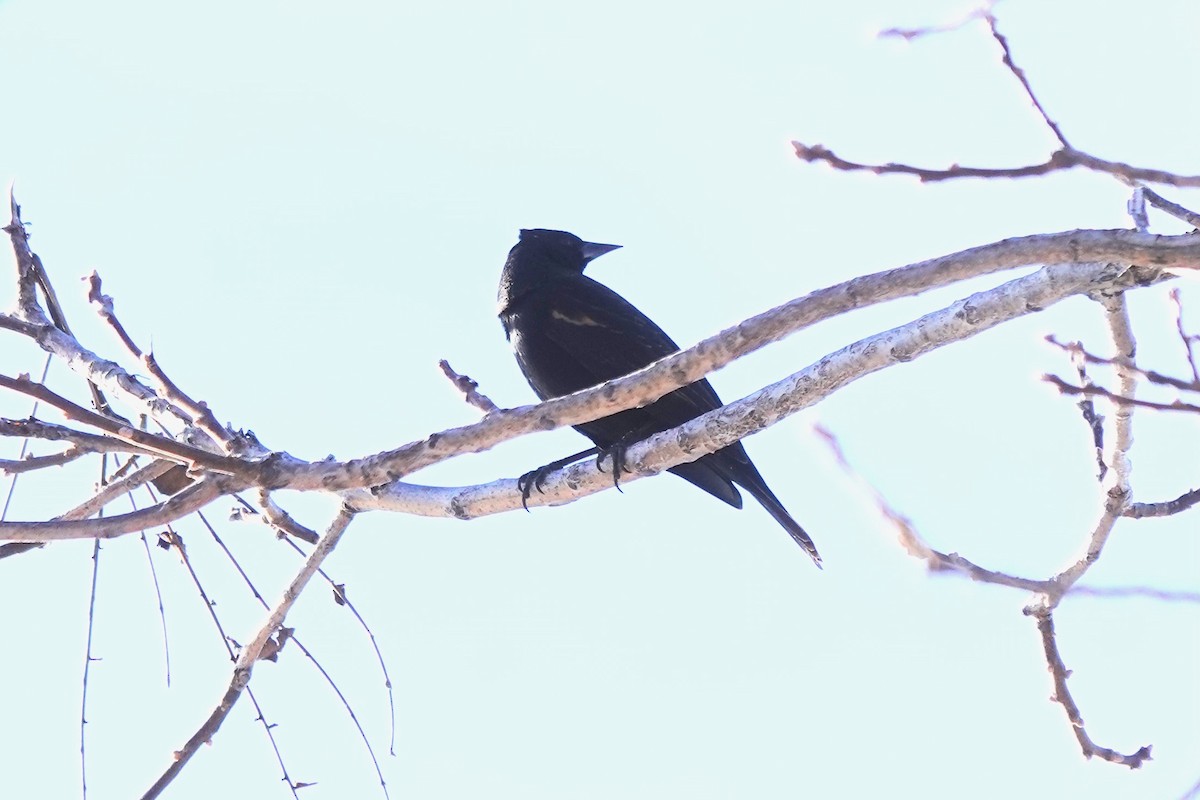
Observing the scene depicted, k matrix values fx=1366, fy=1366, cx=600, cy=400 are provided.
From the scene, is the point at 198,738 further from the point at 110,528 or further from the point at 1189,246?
the point at 1189,246

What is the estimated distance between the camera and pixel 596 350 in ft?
16.7

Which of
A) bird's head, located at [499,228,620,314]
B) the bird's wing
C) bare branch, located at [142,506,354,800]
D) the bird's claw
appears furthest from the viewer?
bird's head, located at [499,228,620,314]

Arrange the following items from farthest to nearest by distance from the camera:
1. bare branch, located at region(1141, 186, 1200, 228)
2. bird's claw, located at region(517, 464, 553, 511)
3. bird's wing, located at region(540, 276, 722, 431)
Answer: bird's wing, located at region(540, 276, 722, 431)
bird's claw, located at region(517, 464, 553, 511)
bare branch, located at region(1141, 186, 1200, 228)

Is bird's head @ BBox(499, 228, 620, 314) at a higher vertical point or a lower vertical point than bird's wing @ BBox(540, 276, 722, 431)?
higher

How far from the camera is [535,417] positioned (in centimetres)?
271

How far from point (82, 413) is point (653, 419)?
8.88 feet

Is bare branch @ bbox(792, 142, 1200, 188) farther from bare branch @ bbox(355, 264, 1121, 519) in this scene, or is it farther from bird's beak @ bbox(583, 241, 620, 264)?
bird's beak @ bbox(583, 241, 620, 264)

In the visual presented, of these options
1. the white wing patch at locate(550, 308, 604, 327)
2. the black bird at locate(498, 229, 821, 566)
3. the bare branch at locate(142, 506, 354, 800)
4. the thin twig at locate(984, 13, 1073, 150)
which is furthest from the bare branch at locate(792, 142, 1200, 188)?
the white wing patch at locate(550, 308, 604, 327)

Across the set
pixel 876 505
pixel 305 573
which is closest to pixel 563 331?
pixel 305 573

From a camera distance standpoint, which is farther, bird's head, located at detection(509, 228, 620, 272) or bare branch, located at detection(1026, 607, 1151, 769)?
bird's head, located at detection(509, 228, 620, 272)

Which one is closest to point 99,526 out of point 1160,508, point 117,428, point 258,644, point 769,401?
point 117,428

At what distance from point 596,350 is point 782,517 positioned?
3.16ft

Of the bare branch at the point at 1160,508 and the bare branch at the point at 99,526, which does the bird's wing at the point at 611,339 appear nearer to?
the bare branch at the point at 1160,508

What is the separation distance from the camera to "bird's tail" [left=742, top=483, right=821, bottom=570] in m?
4.56
